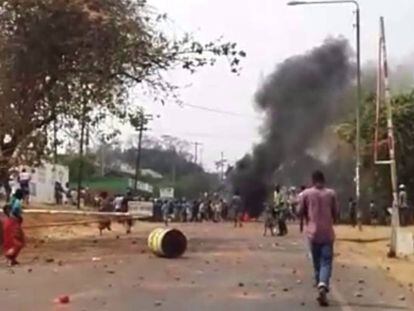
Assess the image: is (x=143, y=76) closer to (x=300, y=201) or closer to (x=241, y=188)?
(x=300, y=201)

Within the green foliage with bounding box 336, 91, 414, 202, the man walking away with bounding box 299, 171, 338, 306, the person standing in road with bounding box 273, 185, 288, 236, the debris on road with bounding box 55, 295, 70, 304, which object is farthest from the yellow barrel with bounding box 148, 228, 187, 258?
the green foliage with bounding box 336, 91, 414, 202

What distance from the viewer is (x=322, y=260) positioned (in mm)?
14227

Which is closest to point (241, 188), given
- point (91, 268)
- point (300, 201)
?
point (91, 268)

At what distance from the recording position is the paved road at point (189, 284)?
45.5 ft

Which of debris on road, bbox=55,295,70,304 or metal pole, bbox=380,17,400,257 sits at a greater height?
metal pole, bbox=380,17,400,257

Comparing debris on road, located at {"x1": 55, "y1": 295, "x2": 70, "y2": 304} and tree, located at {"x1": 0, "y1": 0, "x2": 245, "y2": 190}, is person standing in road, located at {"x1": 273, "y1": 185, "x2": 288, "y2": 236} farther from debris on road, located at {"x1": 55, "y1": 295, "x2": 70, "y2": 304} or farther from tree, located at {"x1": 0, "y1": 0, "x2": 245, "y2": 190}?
debris on road, located at {"x1": 55, "y1": 295, "x2": 70, "y2": 304}

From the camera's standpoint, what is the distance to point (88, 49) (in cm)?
2912

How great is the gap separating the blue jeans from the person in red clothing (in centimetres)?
841

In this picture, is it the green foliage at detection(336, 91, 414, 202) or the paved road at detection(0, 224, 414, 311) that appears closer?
the paved road at detection(0, 224, 414, 311)

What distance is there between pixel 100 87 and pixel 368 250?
8687mm

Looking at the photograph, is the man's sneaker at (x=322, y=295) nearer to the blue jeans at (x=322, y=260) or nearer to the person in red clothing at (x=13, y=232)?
the blue jeans at (x=322, y=260)

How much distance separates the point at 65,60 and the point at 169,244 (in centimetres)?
872

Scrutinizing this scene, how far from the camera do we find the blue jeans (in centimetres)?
1398

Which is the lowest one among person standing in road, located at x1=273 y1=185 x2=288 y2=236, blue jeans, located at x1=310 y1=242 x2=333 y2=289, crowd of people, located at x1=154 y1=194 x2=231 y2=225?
blue jeans, located at x1=310 y1=242 x2=333 y2=289
